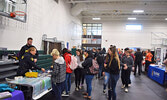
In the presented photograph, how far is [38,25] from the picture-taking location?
18.4ft

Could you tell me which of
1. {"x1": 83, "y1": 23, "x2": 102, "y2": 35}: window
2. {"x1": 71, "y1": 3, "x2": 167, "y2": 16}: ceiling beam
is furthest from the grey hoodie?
{"x1": 83, "y1": 23, "x2": 102, "y2": 35}: window

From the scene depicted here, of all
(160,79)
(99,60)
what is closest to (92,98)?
(99,60)

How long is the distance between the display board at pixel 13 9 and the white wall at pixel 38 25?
353 millimetres

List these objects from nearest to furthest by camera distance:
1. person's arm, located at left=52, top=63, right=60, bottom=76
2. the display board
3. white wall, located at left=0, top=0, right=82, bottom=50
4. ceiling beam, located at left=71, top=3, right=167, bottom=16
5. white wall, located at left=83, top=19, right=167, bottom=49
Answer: person's arm, located at left=52, top=63, right=60, bottom=76, the display board, white wall, located at left=0, top=0, right=82, bottom=50, ceiling beam, located at left=71, top=3, right=167, bottom=16, white wall, located at left=83, top=19, right=167, bottom=49

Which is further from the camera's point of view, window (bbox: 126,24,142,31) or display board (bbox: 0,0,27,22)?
window (bbox: 126,24,142,31)

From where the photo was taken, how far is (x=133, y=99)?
3.79 m

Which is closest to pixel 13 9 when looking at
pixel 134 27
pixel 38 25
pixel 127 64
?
pixel 38 25

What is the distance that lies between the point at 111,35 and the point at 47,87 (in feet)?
43.0

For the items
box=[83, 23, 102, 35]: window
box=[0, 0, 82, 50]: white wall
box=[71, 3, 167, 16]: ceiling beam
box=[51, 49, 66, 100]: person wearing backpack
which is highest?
box=[71, 3, 167, 16]: ceiling beam

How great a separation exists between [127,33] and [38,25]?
11747mm

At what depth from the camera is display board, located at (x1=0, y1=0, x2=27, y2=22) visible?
319 centimetres

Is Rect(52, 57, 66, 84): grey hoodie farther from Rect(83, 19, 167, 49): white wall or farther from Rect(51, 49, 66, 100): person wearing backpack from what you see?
Rect(83, 19, 167, 49): white wall

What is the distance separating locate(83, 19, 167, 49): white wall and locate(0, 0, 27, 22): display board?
11.7m

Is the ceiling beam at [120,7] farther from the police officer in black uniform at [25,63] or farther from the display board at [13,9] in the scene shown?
the police officer in black uniform at [25,63]
